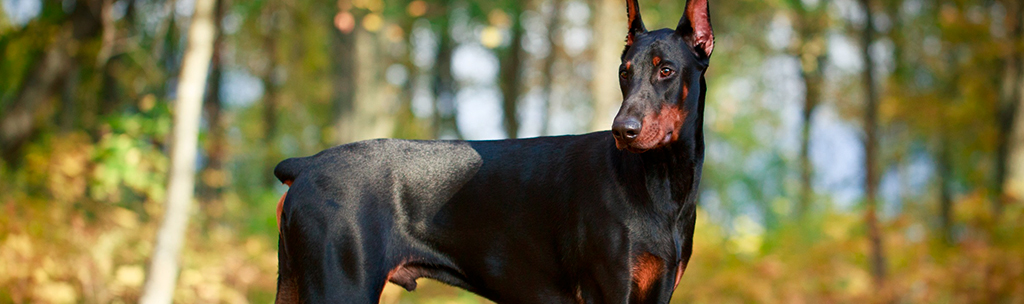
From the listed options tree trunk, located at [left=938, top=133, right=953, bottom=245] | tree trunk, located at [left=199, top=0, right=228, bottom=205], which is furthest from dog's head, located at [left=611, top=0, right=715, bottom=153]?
tree trunk, located at [left=938, top=133, right=953, bottom=245]

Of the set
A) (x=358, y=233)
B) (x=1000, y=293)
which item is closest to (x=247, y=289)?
(x=358, y=233)

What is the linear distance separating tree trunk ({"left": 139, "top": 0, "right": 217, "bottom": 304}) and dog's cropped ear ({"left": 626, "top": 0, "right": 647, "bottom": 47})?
439cm

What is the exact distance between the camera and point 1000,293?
34.3 ft

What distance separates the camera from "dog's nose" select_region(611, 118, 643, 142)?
2.44 meters

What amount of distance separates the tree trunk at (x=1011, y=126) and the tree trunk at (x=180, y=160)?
10356 millimetres

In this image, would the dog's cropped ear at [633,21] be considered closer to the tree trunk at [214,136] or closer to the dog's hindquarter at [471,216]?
the dog's hindquarter at [471,216]

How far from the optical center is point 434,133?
2086cm

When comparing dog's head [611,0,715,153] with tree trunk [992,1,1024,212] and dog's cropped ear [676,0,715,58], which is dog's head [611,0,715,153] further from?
tree trunk [992,1,1024,212]

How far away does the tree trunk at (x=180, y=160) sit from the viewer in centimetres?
606

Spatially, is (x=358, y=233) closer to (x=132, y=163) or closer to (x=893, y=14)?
(x=132, y=163)

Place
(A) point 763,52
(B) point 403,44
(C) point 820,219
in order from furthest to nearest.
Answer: (B) point 403,44 < (A) point 763,52 < (C) point 820,219

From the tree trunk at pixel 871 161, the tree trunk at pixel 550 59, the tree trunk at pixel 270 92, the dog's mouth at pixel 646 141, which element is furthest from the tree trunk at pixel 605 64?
the tree trunk at pixel 270 92

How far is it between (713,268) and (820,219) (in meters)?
3.08

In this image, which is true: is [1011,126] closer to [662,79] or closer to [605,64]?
[605,64]
